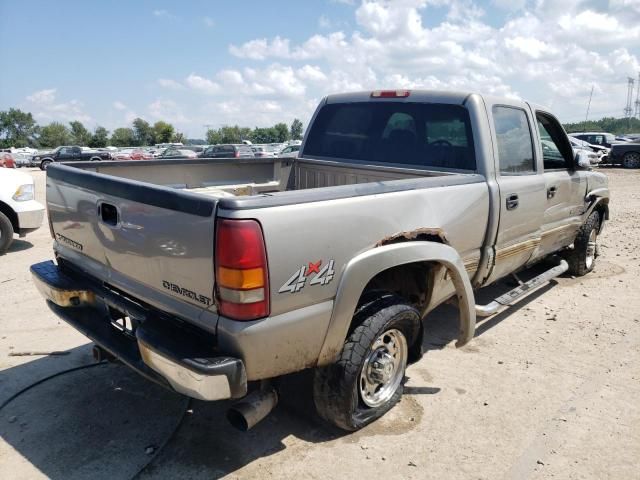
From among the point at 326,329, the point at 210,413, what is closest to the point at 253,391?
the point at 326,329

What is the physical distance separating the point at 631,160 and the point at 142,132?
79225mm

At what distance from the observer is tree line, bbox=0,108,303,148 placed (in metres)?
84.2

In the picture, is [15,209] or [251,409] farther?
[15,209]

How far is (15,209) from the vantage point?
22.7 feet

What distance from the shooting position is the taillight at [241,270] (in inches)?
83.2

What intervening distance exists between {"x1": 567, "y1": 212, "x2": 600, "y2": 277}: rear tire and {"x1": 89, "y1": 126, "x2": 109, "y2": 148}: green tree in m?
84.1

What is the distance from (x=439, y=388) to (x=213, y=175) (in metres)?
2.59

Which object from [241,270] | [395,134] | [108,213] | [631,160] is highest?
[395,134]

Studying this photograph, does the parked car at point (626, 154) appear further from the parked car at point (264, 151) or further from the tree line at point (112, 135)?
the tree line at point (112, 135)

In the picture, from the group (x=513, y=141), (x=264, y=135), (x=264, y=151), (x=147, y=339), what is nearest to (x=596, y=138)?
(x=264, y=151)

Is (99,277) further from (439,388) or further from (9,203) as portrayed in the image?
(9,203)

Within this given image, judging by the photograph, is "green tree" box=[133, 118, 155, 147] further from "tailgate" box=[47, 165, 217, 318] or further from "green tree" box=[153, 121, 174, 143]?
"tailgate" box=[47, 165, 217, 318]

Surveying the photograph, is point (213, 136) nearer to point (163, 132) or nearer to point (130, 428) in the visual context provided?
point (163, 132)

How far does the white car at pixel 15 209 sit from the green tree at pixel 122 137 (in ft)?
266
